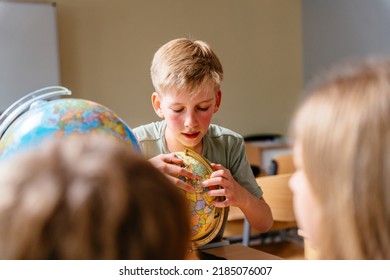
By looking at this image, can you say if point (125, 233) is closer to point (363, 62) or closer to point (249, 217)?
point (363, 62)

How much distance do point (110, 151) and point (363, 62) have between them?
44 cm

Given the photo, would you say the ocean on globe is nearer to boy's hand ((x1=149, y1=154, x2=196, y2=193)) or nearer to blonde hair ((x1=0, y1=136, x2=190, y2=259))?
boy's hand ((x1=149, y1=154, x2=196, y2=193))

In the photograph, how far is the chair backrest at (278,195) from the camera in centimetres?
244

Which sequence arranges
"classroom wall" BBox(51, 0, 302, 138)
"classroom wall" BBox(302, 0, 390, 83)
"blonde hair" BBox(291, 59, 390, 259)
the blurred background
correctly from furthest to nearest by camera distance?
"classroom wall" BBox(302, 0, 390, 83), "classroom wall" BBox(51, 0, 302, 138), the blurred background, "blonde hair" BBox(291, 59, 390, 259)

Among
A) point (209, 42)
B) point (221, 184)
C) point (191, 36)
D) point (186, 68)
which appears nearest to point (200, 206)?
point (221, 184)

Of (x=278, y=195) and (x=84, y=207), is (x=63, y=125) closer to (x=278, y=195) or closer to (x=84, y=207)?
(x=84, y=207)

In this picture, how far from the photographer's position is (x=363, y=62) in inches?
30.9

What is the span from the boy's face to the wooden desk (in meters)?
0.34

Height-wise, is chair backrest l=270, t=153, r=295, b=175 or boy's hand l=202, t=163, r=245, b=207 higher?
boy's hand l=202, t=163, r=245, b=207

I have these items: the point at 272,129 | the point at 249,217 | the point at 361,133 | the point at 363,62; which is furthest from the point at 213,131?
the point at 272,129

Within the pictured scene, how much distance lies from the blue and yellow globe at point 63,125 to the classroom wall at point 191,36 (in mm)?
3421

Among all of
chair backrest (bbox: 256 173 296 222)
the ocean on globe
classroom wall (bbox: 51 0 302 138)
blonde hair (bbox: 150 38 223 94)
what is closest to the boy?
blonde hair (bbox: 150 38 223 94)

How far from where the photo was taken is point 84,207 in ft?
1.70

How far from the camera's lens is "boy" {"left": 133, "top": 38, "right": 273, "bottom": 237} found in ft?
4.84
